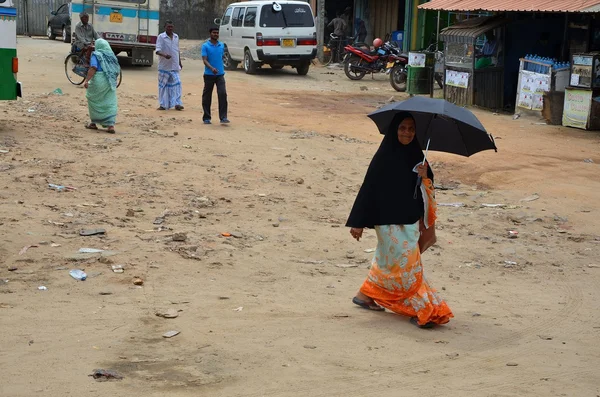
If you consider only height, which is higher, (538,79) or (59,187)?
(538,79)

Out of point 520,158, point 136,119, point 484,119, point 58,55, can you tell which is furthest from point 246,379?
point 58,55

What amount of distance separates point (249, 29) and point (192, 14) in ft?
53.2

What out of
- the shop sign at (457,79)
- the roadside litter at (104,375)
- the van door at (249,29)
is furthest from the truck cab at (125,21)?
the roadside litter at (104,375)

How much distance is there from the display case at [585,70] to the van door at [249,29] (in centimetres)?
1024

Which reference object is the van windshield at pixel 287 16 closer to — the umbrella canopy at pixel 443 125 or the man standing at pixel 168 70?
the man standing at pixel 168 70

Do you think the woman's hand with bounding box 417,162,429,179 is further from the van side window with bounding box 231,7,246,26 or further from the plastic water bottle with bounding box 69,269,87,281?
the van side window with bounding box 231,7,246,26

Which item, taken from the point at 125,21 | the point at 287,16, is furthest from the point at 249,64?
the point at 125,21

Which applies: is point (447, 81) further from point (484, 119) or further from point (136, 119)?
point (136, 119)

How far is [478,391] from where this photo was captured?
14.4 ft

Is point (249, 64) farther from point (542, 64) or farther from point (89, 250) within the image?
point (89, 250)

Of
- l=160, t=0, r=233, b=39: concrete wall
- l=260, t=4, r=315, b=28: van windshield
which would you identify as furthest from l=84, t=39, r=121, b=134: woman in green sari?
l=160, t=0, r=233, b=39: concrete wall

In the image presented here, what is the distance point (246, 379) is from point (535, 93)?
43.4 feet

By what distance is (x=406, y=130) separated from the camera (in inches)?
215

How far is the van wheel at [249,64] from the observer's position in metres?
23.7
